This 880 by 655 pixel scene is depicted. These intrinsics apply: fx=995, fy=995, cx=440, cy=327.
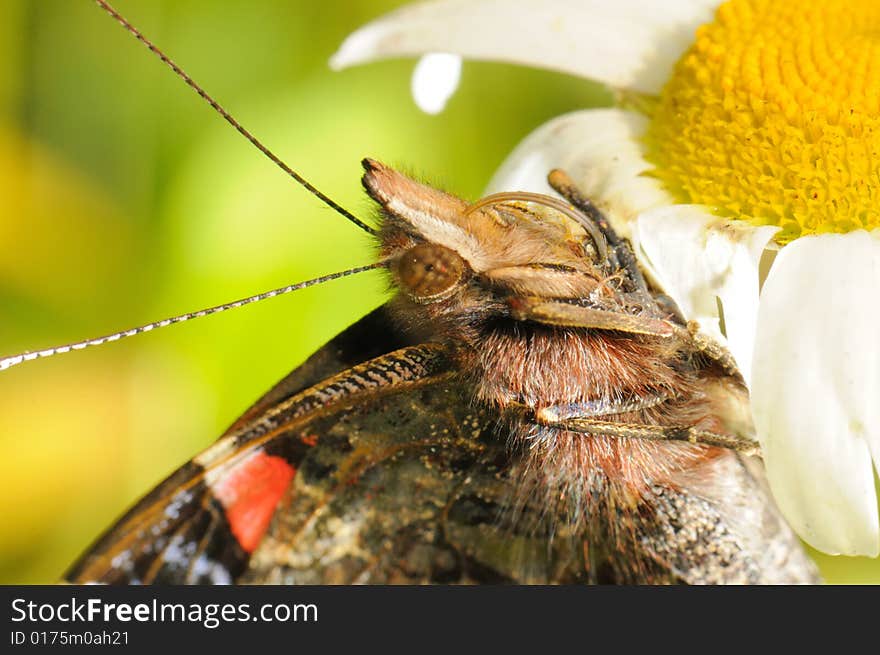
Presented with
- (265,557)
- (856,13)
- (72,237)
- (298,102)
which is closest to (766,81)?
(856,13)

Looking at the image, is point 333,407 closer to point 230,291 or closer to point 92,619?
point 92,619

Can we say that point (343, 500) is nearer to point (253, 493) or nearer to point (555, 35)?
point (253, 493)

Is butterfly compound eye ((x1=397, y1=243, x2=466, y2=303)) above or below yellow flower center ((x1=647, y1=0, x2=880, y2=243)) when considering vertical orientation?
below

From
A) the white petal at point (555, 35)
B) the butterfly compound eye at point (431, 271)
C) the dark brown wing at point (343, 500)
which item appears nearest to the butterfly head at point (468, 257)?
the butterfly compound eye at point (431, 271)

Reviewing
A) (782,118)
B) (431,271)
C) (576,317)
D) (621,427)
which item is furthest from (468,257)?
(782,118)

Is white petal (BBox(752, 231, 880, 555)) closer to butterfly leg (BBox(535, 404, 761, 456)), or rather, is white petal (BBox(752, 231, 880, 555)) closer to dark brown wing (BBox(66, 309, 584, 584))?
Result: butterfly leg (BBox(535, 404, 761, 456))

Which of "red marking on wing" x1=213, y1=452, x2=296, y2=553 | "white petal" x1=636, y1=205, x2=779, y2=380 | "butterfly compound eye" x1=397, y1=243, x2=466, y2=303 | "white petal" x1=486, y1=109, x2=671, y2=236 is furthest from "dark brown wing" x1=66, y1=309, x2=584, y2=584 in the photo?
"white petal" x1=486, y1=109, x2=671, y2=236
